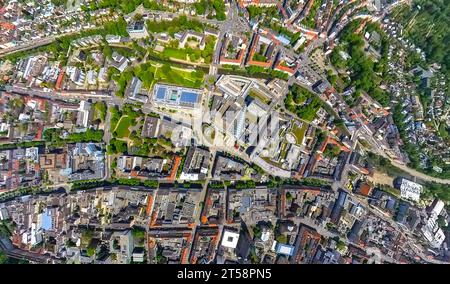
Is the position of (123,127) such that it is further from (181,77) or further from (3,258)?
(3,258)

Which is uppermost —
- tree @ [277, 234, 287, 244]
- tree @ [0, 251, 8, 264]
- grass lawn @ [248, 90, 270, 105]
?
grass lawn @ [248, 90, 270, 105]

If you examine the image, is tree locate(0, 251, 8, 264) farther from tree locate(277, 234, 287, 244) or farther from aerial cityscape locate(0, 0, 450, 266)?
tree locate(277, 234, 287, 244)

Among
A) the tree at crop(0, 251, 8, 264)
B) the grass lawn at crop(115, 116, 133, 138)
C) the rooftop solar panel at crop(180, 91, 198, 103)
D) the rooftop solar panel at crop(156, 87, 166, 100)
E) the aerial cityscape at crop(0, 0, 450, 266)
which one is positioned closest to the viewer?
the tree at crop(0, 251, 8, 264)

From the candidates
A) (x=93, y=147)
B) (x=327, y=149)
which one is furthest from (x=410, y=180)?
(x=93, y=147)

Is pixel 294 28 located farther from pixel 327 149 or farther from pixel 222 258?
pixel 222 258

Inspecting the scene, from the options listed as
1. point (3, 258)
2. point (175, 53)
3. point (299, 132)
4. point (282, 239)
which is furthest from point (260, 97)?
point (3, 258)

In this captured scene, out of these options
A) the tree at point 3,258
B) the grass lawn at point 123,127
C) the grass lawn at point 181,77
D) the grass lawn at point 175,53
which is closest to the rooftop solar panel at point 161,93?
the grass lawn at point 181,77

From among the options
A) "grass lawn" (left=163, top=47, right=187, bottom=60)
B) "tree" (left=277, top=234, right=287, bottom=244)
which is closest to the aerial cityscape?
"tree" (left=277, top=234, right=287, bottom=244)

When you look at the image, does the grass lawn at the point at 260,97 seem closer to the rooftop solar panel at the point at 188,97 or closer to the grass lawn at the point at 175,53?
the rooftop solar panel at the point at 188,97
